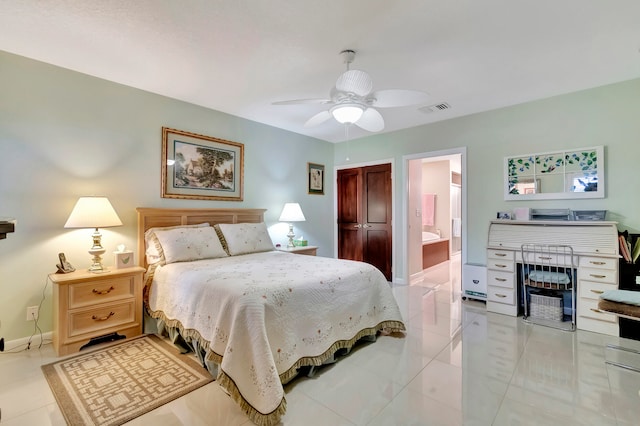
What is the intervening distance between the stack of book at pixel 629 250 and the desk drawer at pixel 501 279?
97 cm

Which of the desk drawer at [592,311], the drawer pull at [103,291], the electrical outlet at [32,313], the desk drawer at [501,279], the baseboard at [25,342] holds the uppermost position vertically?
the drawer pull at [103,291]

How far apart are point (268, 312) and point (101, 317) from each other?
1803 millimetres

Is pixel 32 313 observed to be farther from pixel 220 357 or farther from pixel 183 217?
pixel 220 357

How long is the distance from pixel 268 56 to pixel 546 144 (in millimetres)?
3366

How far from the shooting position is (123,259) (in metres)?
2.82

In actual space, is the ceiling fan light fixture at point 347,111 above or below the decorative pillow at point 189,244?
above

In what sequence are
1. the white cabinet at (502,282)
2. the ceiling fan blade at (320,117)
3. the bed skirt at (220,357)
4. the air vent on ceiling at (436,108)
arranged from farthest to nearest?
the air vent on ceiling at (436,108) → the white cabinet at (502,282) → the ceiling fan blade at (320,117) → the bed skirt at (220,357)

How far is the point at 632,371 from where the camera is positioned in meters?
2.17

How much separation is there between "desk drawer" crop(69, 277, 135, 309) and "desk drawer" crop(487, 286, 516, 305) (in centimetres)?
397

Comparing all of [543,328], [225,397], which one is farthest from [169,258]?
[543,328]

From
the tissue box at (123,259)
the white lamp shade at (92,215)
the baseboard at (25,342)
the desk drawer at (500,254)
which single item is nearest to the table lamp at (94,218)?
the white lamp shade at (92,215)

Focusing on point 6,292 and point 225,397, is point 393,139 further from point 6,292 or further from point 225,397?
point 6,292

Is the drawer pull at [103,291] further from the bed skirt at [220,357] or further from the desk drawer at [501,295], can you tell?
the desk drawer at [501,295]

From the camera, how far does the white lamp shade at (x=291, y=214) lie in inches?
177
